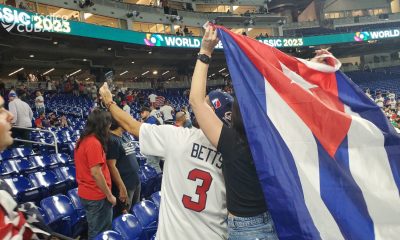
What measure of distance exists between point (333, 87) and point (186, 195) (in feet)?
3.78

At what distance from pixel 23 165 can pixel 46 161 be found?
18.6 inches

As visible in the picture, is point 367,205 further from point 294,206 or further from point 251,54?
point 251,54

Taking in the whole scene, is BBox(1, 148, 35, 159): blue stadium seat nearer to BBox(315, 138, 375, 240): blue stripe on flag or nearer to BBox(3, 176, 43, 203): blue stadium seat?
BBox(3, 176, 43, 203): blue stadium seat

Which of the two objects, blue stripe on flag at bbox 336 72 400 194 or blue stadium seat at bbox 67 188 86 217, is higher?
blue stripe on flag at bbox 336 72 400 194

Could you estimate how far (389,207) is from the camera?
6.71 feet

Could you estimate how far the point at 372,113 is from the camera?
2.35 meters

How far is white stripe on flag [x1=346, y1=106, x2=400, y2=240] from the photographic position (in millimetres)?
1999

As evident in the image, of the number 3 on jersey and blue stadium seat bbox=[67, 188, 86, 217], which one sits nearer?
the number 3 on jersey

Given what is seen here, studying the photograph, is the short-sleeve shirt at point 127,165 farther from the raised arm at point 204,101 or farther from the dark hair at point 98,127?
the raised arm at point 204,101

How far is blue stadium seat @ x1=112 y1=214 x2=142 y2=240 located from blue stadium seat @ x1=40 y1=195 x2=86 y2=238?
758mm

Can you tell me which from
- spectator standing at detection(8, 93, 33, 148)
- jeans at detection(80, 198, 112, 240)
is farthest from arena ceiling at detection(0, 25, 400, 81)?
jeans at detection(80, 198, 112, 240)

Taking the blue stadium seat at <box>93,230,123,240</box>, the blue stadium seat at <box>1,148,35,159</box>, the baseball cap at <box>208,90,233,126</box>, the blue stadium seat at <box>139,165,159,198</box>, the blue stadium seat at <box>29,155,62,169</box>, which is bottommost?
the blue stadium seat at <box>139,165,159,198</box>

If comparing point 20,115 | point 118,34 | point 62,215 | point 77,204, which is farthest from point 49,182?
point 118,34

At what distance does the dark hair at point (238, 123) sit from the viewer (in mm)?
1950
